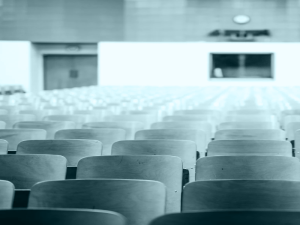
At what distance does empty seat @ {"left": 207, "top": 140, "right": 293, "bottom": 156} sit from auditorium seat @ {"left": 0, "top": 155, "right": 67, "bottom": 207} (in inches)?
43.7

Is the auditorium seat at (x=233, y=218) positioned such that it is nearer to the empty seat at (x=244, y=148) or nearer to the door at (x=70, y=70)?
the empty seat at (x=244, y=148)

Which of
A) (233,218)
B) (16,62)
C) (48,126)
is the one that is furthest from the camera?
A: (16,62)

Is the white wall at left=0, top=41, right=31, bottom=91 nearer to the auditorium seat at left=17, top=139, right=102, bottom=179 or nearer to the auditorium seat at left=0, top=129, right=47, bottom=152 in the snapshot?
the auditorium seat at left=0, top=129, right=47, bottom=152

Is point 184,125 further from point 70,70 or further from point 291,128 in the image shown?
point 70,70

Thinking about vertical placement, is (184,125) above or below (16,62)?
below

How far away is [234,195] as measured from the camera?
174 centimetres

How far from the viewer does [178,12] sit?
18344 mm

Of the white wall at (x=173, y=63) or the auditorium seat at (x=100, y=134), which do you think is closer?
the auditorium seat at (x=100, y=134)

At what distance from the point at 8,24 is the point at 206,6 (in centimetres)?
980

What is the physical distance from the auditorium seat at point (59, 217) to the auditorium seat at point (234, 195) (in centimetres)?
50

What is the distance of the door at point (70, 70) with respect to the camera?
20906mm

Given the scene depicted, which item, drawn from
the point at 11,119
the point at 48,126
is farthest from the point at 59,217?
the point at 11,119

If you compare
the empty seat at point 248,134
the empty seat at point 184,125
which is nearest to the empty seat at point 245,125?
the empty seat at point 184,125

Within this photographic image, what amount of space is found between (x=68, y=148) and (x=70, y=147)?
0.06 feet
